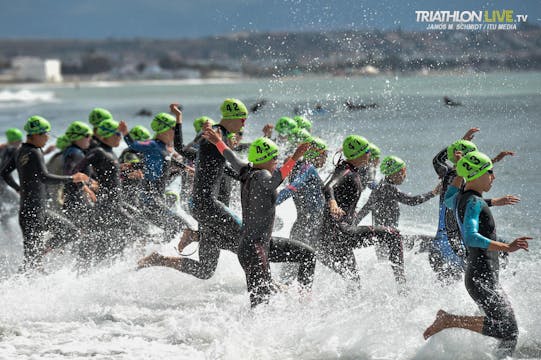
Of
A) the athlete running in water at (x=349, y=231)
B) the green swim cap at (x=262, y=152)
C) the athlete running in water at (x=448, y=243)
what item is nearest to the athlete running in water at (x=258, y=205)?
the green swim cap at (x=262, y=152)

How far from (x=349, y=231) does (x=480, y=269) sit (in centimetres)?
200

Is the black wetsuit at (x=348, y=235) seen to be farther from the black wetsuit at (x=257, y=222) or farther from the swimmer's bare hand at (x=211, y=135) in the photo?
the swimmer's bare hand at (x=211, y=135)

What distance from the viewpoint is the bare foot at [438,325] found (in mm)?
6090

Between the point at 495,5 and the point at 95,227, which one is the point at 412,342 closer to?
the point at 95,227

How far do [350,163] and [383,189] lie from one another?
1407 millimetres

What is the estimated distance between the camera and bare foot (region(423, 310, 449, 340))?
6.09m

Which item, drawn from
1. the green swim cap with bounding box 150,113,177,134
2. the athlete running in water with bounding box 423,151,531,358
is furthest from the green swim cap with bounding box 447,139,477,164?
the green swim cap with bounding box 150,113,177,134

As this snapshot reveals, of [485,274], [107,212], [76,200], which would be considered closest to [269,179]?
[485,274]

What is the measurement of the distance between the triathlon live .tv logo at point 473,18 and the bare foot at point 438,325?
308 inches

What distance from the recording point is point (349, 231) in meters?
7.85

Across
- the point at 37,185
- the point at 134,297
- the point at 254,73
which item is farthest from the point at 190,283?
the point at 254,73

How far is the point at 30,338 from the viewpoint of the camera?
7246 mm

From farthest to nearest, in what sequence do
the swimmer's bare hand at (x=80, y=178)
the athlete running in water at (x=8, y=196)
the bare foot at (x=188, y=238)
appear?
the athlete running in water at (x=8, y=196), the swimmer's bare hand at (x=80, y=178), the bare foot at (x=188, y=238)

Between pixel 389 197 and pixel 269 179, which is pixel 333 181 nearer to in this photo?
pixel 269 179
